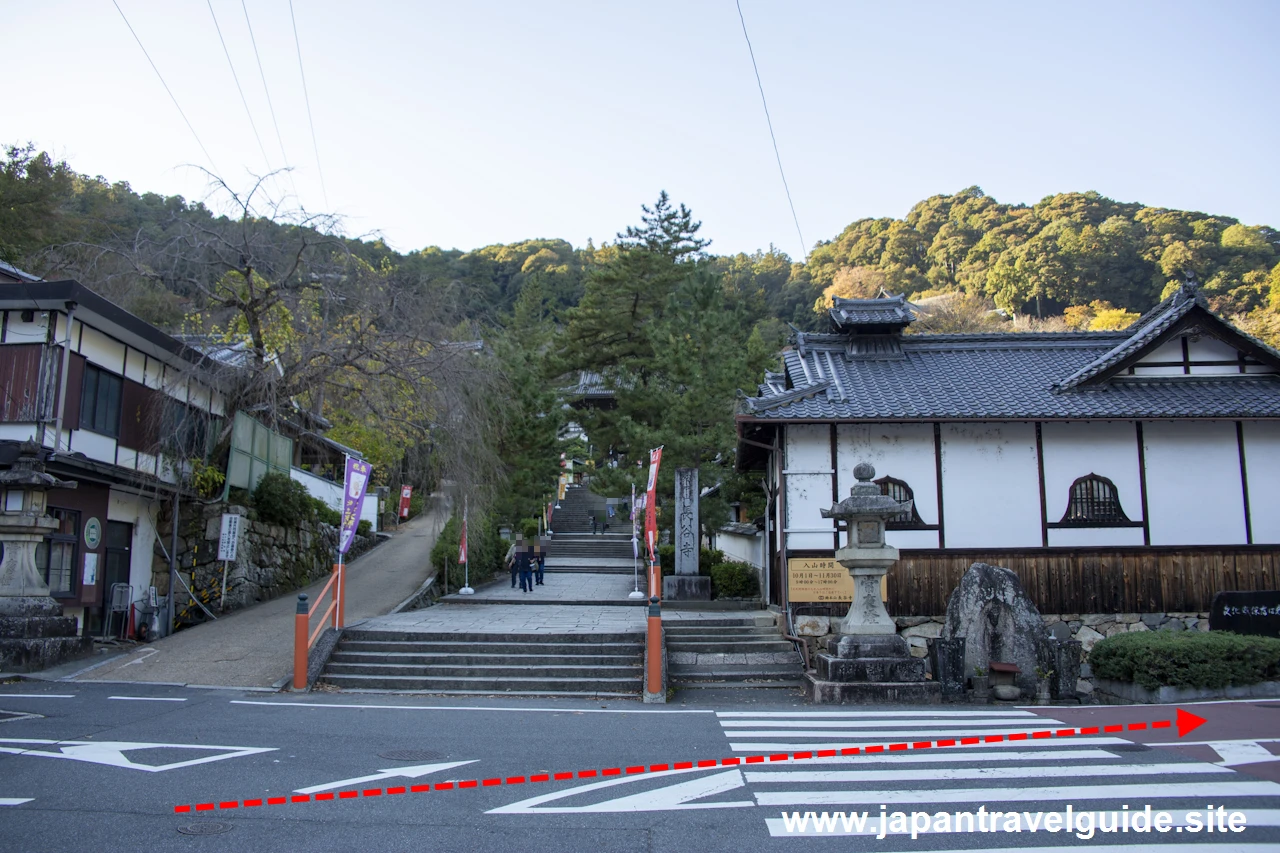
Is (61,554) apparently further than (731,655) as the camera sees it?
Yes

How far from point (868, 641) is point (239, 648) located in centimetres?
1069

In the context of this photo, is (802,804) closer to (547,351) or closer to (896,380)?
(896,380)

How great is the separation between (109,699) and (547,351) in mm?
27409

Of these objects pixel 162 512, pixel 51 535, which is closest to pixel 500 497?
pixel 162 512

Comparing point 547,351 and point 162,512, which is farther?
point 547,351

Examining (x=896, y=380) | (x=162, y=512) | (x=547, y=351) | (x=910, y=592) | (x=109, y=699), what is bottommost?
(x=109, y=699)

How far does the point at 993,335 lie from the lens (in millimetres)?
19266

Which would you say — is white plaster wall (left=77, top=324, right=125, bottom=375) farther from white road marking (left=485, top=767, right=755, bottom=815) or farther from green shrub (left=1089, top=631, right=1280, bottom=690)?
green shrub (left=1089, top=631, right=1280, bottom=690)

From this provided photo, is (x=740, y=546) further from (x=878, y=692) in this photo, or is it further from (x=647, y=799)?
(x=647, y=799)

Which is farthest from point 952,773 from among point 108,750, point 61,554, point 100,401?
point 100,401

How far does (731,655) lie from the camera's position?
14.5m

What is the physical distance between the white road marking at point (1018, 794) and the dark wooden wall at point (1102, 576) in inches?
339

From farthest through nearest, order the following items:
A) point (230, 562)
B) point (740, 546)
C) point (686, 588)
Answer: point (740, 546) → point (686, 588) → point (230, 562)

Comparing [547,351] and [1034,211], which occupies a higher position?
[1034,211]
